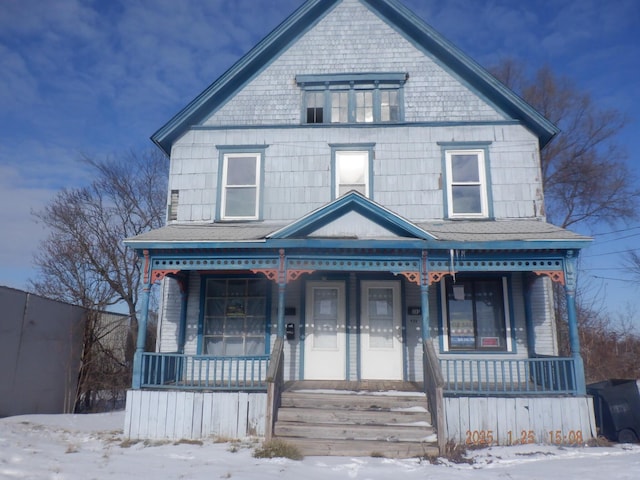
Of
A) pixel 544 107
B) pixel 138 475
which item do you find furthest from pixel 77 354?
pixel 544 107

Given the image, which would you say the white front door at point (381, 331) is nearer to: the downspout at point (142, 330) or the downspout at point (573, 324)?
the downspout at point (573, 324)

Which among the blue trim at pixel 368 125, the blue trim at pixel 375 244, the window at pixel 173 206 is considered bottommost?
the blue trim at pixel 375 244

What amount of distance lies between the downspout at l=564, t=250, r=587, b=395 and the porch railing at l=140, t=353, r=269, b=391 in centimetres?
561

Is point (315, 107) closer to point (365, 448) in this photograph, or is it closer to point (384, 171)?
point (384, 171)

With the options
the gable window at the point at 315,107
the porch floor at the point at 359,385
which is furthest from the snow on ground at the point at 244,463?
the gable window at the point at 315,107

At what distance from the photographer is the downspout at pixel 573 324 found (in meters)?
8.54

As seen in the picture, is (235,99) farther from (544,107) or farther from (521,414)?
(544,107)

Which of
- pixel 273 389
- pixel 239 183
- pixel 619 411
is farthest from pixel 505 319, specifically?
pixel 239 183

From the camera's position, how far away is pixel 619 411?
28.3 feet

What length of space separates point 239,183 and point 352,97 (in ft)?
11.4

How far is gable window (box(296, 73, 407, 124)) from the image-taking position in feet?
38.1

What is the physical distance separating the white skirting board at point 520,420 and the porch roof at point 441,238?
2.79 m

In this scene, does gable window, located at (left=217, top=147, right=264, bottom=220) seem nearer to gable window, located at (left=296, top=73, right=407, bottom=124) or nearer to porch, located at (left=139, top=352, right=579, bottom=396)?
gable window, located at (left=296, top=73, right=407, bottom=124)

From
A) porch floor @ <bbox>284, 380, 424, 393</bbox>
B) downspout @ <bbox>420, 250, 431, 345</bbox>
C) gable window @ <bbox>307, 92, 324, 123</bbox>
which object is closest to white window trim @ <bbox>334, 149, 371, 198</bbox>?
gable window @ <bbox>307, 92, 324, 123</bbox>
